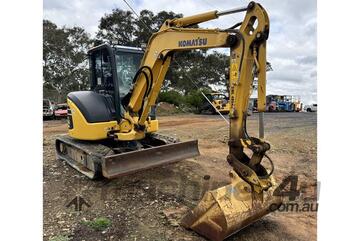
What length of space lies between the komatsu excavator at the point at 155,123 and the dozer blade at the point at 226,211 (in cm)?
1

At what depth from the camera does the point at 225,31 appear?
3748mm

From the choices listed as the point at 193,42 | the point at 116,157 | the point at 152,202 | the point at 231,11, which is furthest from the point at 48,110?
the point at 231,11

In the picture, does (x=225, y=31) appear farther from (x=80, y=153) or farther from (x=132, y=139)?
(x=80, y=153)

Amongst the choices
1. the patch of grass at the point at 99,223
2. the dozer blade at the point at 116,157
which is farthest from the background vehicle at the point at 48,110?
the patch of grass at the point at 99,223

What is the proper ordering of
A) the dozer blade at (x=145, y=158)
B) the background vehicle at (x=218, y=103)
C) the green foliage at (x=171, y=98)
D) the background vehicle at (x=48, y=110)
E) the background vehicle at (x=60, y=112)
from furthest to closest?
the green foliage at (x=171, y=98) < the background vehicle at (x=218, y=103) < the background vehicle at (x=60, y=112) < the background vehicle at (x=48, y=110) < the dozer blade at (x=145, y=158)

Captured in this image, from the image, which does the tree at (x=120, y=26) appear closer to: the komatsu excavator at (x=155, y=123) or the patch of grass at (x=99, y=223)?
the komatsu excavator at (x=155, y=123)

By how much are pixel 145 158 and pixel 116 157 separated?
0.55 m

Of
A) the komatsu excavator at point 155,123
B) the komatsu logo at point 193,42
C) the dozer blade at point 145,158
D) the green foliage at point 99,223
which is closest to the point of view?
the komatsu excavator at point 155,123

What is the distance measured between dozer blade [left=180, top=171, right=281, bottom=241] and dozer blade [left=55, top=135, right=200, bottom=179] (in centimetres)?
162

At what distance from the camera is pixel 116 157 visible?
476 centimetres

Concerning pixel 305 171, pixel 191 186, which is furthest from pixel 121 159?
pixel 305 171

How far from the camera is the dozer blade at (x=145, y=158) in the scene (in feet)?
15.5

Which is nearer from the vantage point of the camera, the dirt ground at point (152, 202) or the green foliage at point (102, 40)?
the dirt ground at point (152, 202)

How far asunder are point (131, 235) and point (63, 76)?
1010 inches
